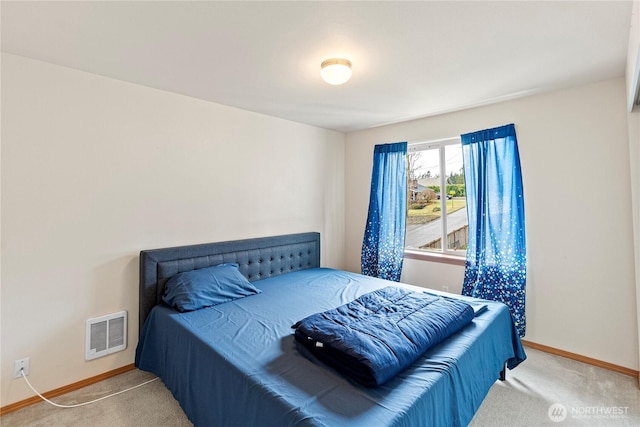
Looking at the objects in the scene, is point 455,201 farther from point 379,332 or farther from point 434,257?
point 379,332

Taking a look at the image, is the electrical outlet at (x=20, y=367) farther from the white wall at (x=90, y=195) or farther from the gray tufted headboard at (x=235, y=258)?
the gray tufted headboard at (x=235, y=258)

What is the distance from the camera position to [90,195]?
7.54ft

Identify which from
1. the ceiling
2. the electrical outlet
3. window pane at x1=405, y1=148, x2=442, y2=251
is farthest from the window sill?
the electrical outlet

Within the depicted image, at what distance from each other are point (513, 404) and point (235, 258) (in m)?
2.58

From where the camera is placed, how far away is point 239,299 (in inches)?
102

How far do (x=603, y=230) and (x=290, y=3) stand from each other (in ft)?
9.84

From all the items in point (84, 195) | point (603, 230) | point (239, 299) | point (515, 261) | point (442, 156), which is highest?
point (442, 156)

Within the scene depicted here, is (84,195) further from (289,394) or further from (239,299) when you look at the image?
(289,394)

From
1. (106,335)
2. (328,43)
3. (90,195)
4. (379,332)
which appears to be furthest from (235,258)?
(328,43)

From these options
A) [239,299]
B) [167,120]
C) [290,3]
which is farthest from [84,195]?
[290,3]

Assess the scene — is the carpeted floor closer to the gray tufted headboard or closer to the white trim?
the gray tufted headboard

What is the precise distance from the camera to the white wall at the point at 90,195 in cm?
202

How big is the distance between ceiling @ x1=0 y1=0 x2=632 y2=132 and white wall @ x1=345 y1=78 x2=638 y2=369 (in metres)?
0.25

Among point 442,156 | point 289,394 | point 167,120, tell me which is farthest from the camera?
point 442,156
